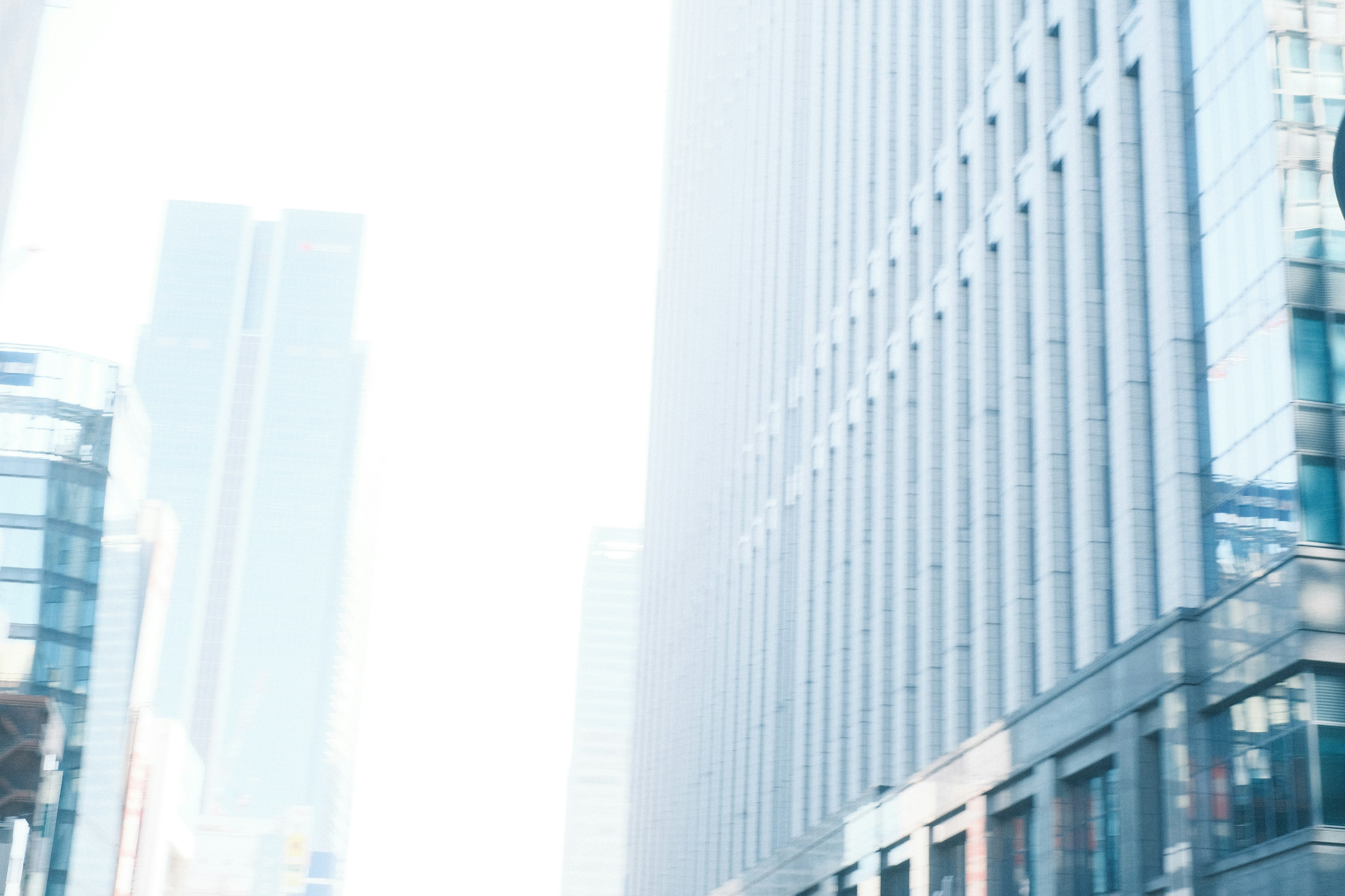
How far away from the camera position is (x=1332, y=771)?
28.0 meters

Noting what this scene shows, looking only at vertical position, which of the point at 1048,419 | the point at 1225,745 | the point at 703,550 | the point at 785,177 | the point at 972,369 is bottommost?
the point at 1225,745

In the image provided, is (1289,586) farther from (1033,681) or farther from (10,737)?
(10,737)

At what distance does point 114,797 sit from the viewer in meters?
91.0

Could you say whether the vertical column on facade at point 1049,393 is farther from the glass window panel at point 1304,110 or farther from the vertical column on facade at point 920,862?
the glass window panel at point 1304,110

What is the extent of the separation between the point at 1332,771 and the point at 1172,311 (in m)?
11.2

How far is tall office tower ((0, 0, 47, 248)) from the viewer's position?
3678 cm

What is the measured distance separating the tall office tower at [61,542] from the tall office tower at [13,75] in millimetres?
36413

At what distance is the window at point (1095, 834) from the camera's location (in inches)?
1361

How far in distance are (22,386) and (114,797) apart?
81.8ft

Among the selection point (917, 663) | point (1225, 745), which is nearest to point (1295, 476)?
point (1225, 745)

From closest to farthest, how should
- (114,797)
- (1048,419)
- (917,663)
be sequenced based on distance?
1. (1048,419)
2. (917,663)
3. (114,797)

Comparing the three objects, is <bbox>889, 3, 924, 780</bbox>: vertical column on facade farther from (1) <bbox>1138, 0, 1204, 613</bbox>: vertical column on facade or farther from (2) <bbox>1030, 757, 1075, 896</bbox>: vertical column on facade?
(1) <bbox>1138, 0, 1204, 613</bbox>: vertical column on facade

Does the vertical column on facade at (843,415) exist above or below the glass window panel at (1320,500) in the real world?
above

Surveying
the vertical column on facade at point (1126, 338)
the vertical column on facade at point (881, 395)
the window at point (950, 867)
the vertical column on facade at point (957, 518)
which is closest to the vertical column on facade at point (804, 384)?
the vertical column on facade at point (881, 395)
